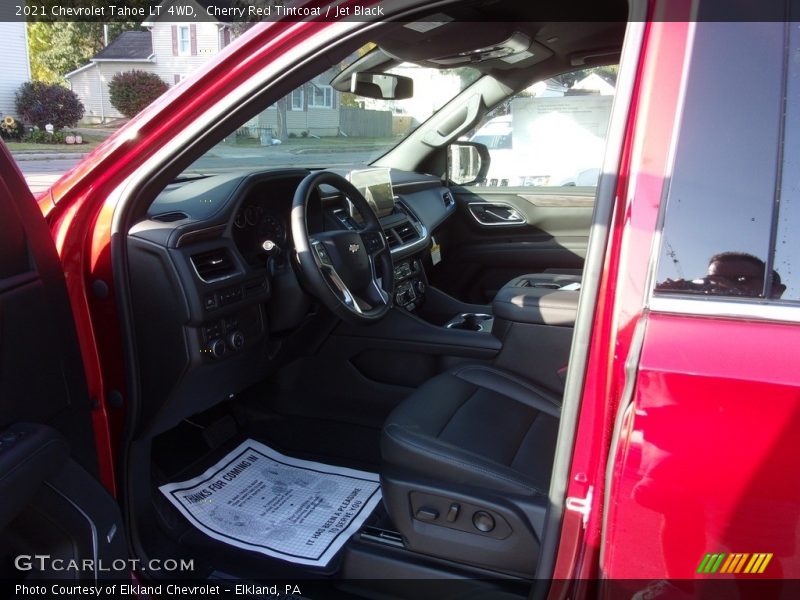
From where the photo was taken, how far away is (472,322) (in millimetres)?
3051

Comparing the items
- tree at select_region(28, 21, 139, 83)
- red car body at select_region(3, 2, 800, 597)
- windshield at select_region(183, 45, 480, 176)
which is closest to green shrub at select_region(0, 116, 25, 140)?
windshield at select_region(183, 45, 480, 176)

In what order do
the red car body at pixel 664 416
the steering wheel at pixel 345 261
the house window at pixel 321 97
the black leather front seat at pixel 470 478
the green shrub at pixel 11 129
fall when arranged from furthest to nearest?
the green shrub at pixel 11 129 < the house window at pixel 321 97 < the steering wheel at pixel 345 261 < the black leather front seat at pixel 470 478 < the red car body at pixel 664 416

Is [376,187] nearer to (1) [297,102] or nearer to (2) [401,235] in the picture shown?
(2) [401,235]

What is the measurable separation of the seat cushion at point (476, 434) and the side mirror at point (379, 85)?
1179 millimetres

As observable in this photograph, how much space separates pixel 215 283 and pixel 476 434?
86 centimetres

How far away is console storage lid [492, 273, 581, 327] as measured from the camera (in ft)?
7.94

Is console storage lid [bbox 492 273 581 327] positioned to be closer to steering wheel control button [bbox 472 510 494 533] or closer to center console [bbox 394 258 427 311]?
center console [bbox 394 258 427 311]

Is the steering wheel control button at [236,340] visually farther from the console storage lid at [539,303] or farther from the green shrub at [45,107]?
the green shrub at [45,107]

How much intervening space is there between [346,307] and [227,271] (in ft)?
1.24

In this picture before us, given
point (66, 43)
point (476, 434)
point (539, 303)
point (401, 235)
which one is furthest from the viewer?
point (66, 43)

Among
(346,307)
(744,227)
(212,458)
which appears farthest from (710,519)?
(212,458)

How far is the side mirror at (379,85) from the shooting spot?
8.74 feet

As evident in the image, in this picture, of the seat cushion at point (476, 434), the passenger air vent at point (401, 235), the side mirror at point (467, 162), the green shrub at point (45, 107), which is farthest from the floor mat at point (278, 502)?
A: the green shrub at point (45, 107)

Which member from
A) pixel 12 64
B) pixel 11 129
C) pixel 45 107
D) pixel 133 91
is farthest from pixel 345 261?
pixel 133 91
